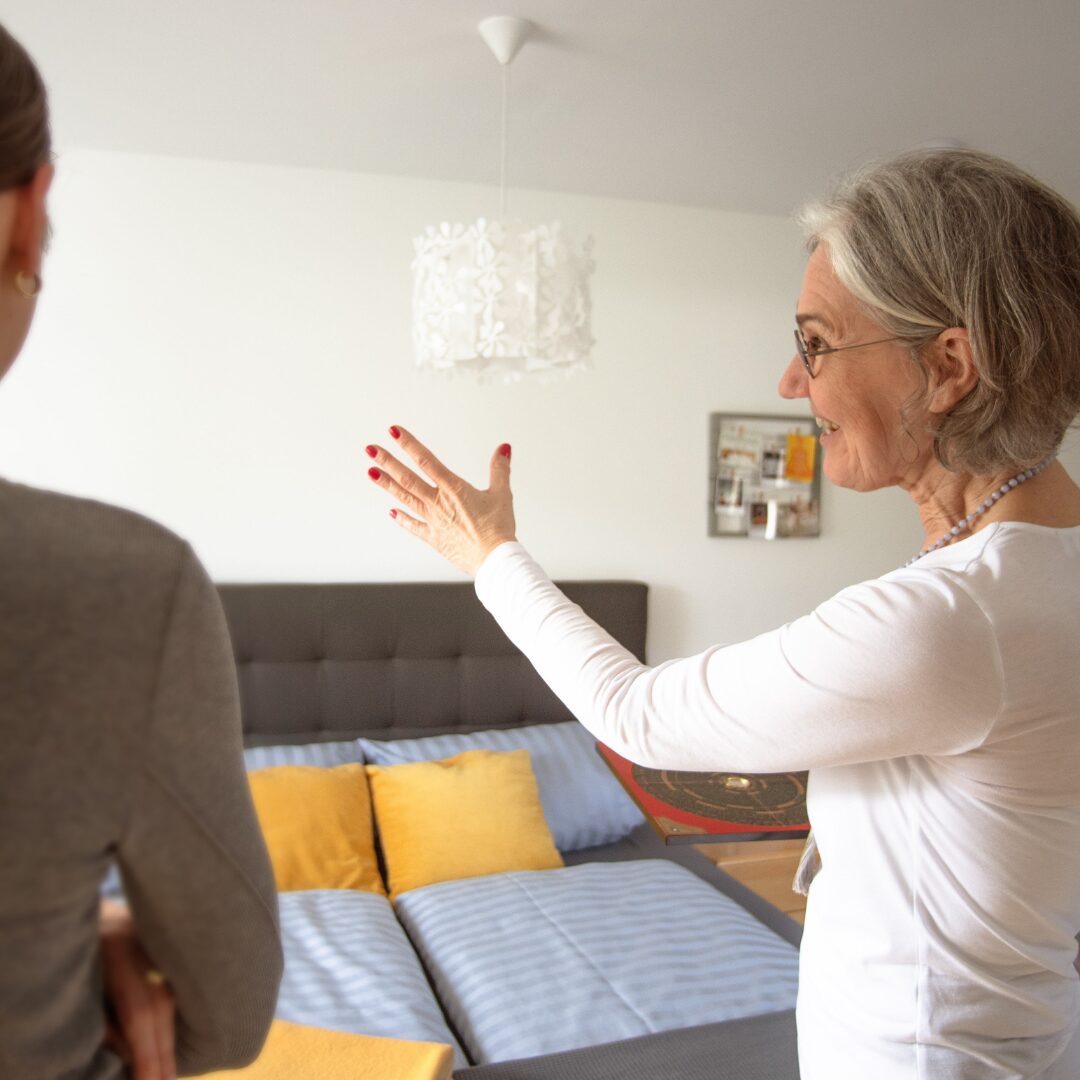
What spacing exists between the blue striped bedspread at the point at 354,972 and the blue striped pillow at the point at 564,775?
1.90 feet

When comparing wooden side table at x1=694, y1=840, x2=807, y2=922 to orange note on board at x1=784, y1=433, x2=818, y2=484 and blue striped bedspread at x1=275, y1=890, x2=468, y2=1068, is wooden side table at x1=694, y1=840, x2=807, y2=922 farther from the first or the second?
orange note on board at x1=784, y1=433, x2=818, y2=484

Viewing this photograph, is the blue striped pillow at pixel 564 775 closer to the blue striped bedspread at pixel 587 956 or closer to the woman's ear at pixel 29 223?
the blue striped bedspread at pixel 587 956

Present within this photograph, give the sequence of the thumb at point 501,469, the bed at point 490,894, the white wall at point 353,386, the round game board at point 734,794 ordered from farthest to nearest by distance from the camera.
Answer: the white wall at point 353,386, the bed at point 490,894, the round game board at point 734,794, the thumb at point 501,469

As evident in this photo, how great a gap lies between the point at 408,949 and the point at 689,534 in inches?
73.2

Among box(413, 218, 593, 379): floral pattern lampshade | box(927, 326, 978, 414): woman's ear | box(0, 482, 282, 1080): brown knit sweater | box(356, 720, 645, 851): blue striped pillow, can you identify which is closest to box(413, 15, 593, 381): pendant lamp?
box(413, 218, 593, 379): floral pattern lampshade

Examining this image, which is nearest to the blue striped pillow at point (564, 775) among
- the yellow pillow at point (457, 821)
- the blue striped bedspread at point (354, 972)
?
the yellow pillow at point (457, 821)

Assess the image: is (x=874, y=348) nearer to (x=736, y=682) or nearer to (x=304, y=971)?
(x=736, y=682)

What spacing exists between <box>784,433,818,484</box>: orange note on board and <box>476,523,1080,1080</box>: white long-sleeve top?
285 centimetres

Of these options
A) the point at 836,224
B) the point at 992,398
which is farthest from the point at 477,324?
the point at 992,398

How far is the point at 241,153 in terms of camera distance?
307cm

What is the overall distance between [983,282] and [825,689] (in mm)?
396

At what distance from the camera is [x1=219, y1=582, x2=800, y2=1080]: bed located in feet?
6.20

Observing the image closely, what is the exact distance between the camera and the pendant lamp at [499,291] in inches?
81.6

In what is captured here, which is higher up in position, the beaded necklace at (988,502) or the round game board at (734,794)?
the beaded necklace at (988,502)
